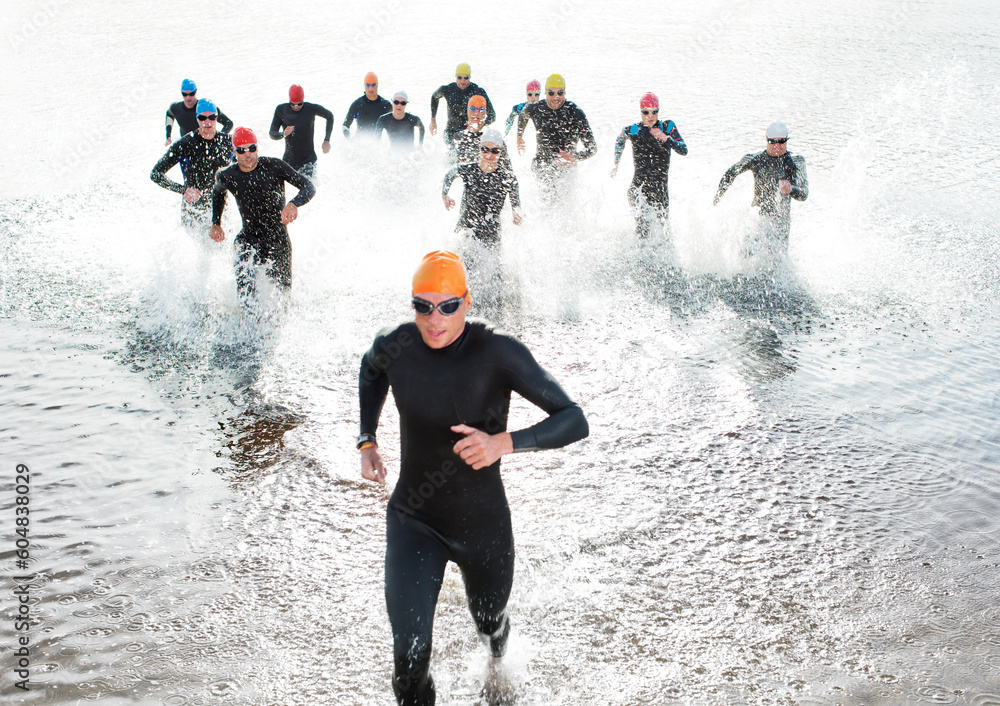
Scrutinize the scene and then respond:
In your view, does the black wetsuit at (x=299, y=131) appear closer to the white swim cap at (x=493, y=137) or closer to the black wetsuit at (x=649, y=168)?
the white swim cap at (x=493, y=137)

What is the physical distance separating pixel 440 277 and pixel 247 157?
16.7 feet

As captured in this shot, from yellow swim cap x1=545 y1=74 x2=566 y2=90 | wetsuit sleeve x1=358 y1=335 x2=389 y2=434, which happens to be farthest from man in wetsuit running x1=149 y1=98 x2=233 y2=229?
wetsuit sleeve x1=358 y1=335 x2=389 y2=434

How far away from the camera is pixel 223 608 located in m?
4.11

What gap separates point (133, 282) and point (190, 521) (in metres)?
4.94

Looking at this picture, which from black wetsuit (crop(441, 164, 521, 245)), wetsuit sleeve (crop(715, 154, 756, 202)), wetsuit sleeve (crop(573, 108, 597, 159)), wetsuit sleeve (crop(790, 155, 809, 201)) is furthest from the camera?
wetsuit sleeve (crop(573, 108, 597, 159))

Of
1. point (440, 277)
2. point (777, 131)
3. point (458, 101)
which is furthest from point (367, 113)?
point (440, 277)

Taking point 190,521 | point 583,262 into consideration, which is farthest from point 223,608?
point 583,262

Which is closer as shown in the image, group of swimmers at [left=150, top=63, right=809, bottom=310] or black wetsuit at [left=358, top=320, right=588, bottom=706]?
black wetsuit at [left=358, top=320, right=588, bottom=706]

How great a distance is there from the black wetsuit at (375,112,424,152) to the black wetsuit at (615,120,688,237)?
165 inches

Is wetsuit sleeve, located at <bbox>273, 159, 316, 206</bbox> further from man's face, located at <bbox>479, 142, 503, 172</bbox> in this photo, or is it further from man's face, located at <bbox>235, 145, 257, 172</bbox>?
man's face, located at <bbox>479, 142, 503, 172</bbox>

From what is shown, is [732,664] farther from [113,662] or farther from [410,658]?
[113,662]

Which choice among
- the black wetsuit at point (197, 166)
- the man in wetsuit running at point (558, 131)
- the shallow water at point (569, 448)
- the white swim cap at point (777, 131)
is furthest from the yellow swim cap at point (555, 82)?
the black wetsuit at point (197, 166)

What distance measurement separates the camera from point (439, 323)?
9.41 feet

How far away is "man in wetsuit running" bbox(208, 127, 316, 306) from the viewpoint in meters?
7.26
